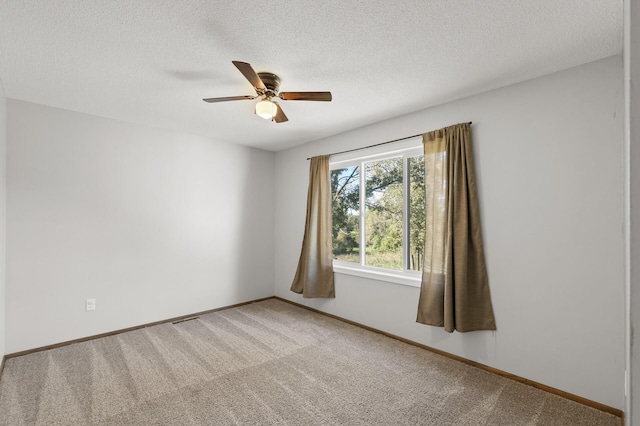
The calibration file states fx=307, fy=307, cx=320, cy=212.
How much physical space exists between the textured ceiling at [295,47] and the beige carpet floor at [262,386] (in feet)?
8.16

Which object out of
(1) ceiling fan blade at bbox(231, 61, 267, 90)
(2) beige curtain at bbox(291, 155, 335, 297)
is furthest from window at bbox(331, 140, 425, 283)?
(1) ceiling fan blade at bbox(231, 61, 267, 90)

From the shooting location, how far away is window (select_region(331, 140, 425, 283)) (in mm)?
3396

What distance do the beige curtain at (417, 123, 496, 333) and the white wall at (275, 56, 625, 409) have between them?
10 centimetres

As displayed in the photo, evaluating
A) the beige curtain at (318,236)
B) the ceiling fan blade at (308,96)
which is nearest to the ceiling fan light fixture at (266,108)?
the ceiling fan blade at (308,96)

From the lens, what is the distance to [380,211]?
12.3ft

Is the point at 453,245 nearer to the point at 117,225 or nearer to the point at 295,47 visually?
the point at 295,47

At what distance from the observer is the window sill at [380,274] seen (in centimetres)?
330

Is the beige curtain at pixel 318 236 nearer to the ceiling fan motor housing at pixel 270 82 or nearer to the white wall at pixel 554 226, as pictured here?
the white wall at pixel 554 226

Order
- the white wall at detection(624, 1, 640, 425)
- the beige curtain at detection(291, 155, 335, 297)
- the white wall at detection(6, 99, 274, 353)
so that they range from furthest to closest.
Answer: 1. the beige curtain at detection(291, 155, 335, 297)
2. the white wall at detection(6, 99, 274, 353)
3. the white wall at detection(624, 1, 640, 425)

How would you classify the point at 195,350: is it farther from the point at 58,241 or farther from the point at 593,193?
the point at 593,193

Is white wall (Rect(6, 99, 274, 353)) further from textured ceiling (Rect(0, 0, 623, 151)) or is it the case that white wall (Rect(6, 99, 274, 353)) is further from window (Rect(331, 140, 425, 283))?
window (Rect(331, 140, 425, 283))

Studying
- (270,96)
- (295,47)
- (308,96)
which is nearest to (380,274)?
(308,96)

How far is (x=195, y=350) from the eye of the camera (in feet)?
10.2

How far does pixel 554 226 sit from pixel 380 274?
5.78 feet
